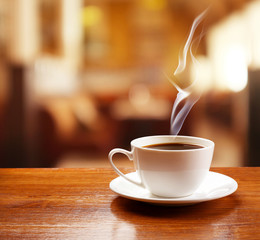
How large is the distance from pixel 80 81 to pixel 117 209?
22.6ft

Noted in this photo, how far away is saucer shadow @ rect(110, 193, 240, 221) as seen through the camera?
1.42ft

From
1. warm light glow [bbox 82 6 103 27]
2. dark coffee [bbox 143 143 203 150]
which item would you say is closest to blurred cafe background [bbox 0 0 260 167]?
warm light glow [bbox 82 6 103 27]

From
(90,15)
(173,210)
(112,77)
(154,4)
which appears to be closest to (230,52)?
(154,4)

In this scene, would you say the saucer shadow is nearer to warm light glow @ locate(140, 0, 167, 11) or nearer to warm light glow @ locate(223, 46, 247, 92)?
warm light glow @ locate(223, 46, 247, 92)

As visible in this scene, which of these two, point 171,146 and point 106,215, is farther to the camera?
point 171,146

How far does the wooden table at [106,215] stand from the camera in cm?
39

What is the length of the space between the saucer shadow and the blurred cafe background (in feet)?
5.94

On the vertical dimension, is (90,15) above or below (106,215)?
above

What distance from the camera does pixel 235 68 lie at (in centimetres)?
526

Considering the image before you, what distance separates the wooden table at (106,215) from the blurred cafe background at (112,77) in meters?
1.80

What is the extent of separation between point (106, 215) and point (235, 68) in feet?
16.8

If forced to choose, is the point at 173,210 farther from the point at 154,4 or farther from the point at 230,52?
the point at 154,4

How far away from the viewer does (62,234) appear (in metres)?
0.39

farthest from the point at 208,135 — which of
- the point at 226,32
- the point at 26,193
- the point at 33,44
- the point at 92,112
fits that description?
the point at 26,193
